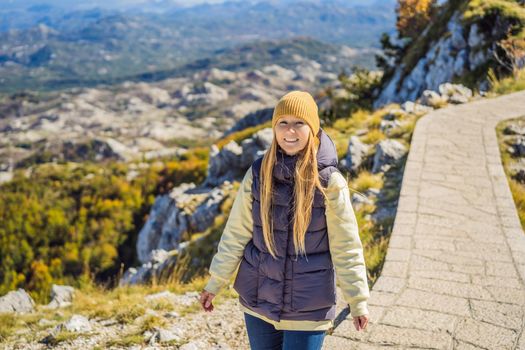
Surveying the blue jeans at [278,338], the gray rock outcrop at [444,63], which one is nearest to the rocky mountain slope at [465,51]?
the gray rock outcrop at [444,63]

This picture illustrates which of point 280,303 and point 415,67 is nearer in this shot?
point 280,303

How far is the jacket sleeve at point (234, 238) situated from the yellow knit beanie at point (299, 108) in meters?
0.49

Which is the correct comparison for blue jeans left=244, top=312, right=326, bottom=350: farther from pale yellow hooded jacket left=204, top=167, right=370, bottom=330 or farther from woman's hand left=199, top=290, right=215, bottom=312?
woman's hand left=199, top=290, right=215, bottom=312

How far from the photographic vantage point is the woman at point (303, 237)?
2.74 metres

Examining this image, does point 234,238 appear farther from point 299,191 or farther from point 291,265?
point 299,191

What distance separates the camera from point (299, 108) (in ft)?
8.96

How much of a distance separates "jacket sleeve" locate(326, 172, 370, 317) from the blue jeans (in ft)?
1.04

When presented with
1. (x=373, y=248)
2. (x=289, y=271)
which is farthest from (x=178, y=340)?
(x=373, y=248)

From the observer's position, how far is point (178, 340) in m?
4.54

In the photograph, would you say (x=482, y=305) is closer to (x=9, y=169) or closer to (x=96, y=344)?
(x=96, y=344)

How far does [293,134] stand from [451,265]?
11.5ft

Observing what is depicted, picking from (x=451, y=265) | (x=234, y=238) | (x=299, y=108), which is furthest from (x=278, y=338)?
(x=451, y=265)

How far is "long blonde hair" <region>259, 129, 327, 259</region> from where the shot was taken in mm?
2701

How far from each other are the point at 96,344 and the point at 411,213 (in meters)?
4.66
